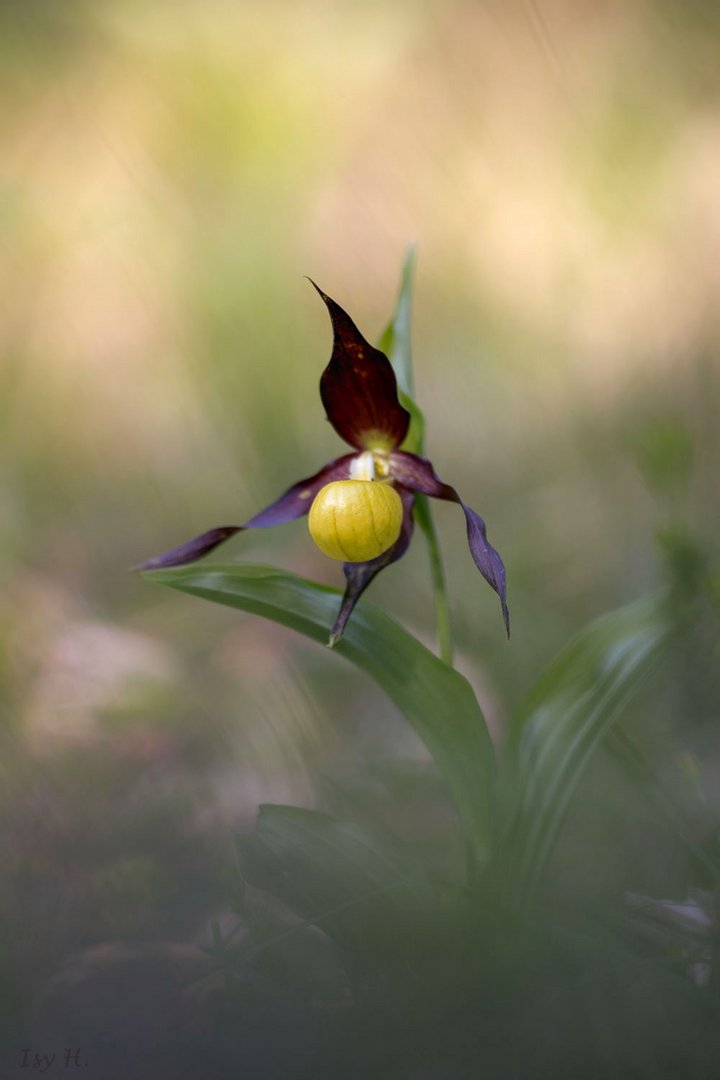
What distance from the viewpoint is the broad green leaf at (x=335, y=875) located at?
528mm

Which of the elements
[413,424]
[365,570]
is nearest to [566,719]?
[365,570]

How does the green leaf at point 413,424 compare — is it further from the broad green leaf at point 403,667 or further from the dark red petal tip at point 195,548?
the dark red petal tip at point 195,548

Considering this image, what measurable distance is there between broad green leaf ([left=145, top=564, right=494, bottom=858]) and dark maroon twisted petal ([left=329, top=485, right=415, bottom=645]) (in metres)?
0.02

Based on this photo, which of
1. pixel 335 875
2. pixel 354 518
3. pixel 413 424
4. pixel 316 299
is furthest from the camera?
pixel 316 299

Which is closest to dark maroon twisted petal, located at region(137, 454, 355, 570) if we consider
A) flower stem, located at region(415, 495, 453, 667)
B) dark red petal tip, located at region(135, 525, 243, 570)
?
dark red petal tip, located at region(135, 525, 243, 570)

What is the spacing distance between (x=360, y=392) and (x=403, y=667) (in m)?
0.34

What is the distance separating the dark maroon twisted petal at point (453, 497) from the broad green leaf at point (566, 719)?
113 mm

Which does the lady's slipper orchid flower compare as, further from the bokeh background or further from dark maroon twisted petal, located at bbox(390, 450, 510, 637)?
the bokeh background

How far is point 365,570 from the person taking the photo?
1.01 meters

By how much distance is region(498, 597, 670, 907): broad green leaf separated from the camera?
3.03 ft

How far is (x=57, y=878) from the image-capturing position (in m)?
0.65

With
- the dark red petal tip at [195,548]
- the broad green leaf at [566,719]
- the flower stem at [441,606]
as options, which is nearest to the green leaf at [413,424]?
the flower stem at [441,606]

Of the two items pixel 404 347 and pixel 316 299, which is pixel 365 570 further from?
pixel 316 299

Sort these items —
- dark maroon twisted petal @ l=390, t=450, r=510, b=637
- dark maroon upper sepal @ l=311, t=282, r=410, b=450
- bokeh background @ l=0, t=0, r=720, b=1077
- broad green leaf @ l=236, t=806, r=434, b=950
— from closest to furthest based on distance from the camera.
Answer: broad green leaf @ l=236, t=806, r=434, b=950, dark maroon twisted petal @ l=390, t=450, r=510, b=637, dark maroon upper sepal @ l=311, t=282, r=410, b=450, bokeh background @ l=0, t=0, r=720, b=1077
